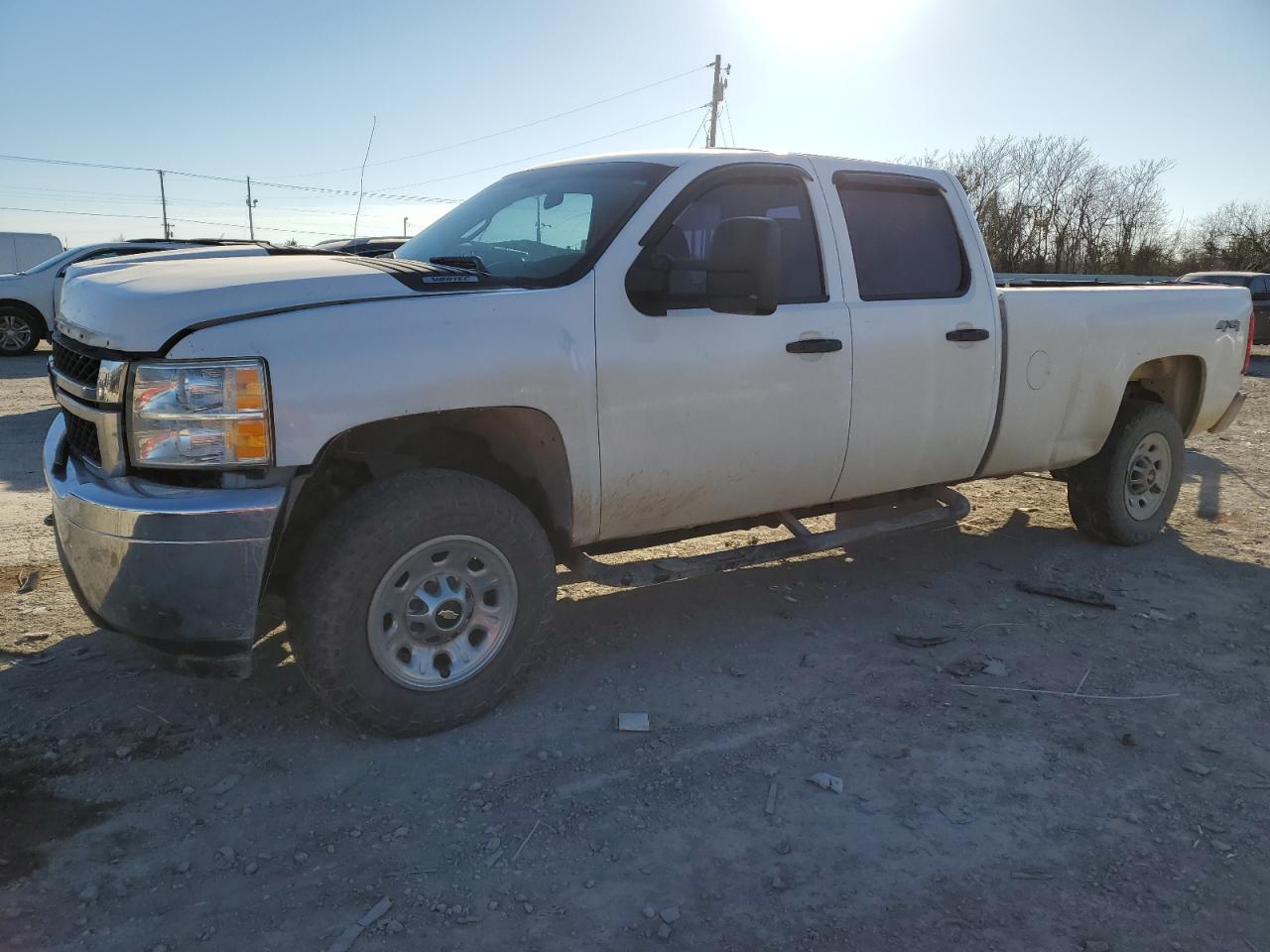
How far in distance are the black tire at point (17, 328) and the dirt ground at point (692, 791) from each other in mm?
12138

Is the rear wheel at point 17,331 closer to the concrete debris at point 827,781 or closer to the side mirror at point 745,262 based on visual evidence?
the side mirror at point 745,262

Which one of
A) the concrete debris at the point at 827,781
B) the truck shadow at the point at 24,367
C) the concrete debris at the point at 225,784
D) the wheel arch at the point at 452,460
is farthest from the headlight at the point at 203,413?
the truck shadow at the point at 24,367

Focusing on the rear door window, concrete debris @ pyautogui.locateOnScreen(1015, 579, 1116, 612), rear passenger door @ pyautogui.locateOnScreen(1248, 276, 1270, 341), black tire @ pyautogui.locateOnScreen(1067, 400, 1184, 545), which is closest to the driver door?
the rear door window

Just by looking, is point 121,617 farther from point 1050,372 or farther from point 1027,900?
point 1050,372

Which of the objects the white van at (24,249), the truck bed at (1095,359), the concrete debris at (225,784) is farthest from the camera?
the white van at (24,249)

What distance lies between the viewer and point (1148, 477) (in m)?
5.78

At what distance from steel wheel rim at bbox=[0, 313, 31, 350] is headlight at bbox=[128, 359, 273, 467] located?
47.7 feet

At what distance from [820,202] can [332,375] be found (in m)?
2.34

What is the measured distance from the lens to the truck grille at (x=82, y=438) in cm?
312

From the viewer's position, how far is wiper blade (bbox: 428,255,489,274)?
377 cm

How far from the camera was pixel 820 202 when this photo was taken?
4.17 meters

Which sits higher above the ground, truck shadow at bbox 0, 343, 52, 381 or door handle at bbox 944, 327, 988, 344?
door handle at bbox 944, 327, 988, 344

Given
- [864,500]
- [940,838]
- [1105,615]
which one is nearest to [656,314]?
[864,500]

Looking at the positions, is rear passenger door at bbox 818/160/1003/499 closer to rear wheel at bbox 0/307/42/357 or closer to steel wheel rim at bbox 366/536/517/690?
steel wheel rim at bbox 366/536/517/690
